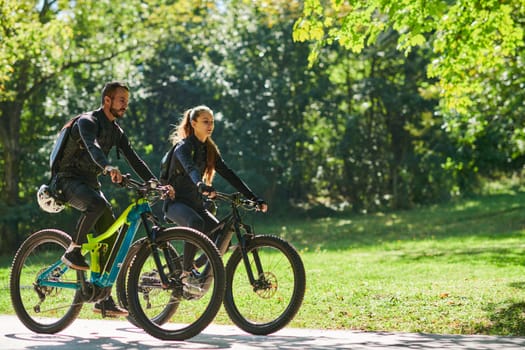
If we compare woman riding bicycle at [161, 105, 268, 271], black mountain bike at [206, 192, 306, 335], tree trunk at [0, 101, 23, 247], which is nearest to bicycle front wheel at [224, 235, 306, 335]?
black mountain bike at [206, 192, 306, 335]

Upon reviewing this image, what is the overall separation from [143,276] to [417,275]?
669 centimetres

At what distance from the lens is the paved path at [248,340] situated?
6.32 metres

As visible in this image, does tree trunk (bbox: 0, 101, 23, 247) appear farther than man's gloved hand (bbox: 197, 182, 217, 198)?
Yes

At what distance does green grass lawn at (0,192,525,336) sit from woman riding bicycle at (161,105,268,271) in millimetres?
1301

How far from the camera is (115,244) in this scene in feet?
23.0

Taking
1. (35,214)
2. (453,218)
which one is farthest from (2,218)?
(453,218)

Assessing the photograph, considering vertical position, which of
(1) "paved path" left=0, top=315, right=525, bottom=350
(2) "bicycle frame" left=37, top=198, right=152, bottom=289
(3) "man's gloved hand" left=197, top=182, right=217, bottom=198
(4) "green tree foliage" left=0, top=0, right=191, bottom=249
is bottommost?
(1) "paved path" left=0, top=315, right=525, bottom=350

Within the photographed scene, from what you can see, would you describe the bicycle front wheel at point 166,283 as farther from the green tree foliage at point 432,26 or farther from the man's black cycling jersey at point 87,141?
the green tree foliage at point 432,26

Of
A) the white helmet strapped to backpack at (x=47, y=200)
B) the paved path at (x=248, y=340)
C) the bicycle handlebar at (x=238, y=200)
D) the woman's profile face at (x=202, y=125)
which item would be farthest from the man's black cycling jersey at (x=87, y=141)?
the paved path at (x=248, y=340)

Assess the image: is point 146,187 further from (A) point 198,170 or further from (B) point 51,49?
(B) point 51,49

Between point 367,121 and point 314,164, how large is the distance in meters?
2.99

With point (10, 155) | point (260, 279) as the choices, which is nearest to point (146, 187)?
point (260, 279)

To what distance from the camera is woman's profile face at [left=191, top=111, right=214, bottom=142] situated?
763 centimetres

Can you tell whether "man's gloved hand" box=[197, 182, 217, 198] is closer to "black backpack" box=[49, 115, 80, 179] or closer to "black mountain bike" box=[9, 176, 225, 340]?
"black mountain bike" box=[9, 176, 225, 340]
